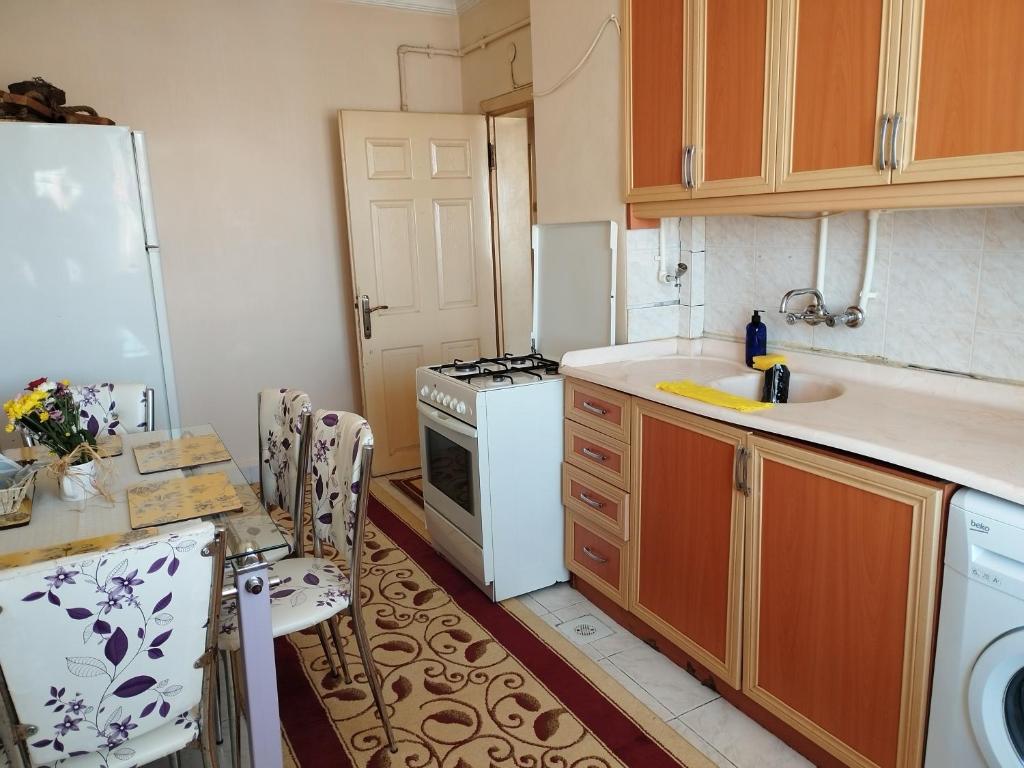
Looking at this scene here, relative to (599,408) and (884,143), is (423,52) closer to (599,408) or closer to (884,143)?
(599,408)

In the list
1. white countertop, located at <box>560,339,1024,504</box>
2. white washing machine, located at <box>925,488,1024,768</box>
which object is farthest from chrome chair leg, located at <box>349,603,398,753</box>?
white washing machine, located at <box>925,488,1024,768</box>

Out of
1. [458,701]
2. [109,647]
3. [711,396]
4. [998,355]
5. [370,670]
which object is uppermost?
[998,355]

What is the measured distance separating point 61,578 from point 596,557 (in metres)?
1.85

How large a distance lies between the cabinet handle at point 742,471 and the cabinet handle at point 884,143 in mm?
788

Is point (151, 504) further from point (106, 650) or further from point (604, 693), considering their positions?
point (604, 693)

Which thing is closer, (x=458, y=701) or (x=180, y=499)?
(x=180, y=499)

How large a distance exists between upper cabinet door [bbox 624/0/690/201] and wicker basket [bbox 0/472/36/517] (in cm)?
209

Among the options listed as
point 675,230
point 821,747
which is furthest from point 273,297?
point 821,747

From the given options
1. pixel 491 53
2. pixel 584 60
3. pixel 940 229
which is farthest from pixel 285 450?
pixel 491 53

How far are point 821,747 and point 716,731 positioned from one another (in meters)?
0.30

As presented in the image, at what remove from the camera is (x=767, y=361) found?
96.6 inches

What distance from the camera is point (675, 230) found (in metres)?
2.89

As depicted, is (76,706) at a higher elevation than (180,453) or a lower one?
lower

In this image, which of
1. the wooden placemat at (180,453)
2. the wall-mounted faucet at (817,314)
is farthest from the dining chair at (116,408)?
the wall-mounted faucet at (817,314)
